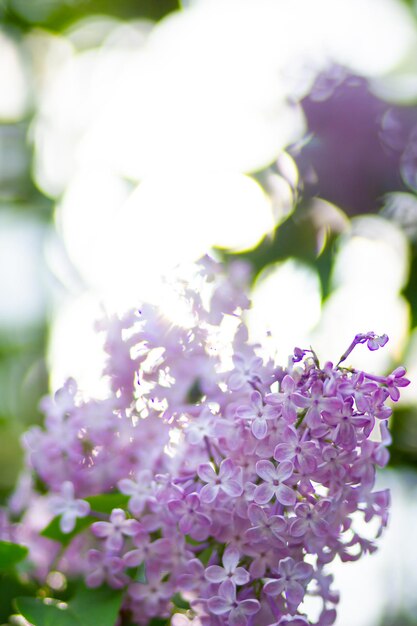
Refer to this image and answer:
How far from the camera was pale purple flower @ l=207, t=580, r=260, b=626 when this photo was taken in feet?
3.29

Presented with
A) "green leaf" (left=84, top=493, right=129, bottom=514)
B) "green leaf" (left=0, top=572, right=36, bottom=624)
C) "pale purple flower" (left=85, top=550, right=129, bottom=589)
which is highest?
"green leaf" (left=84, top=493, right=129, bottom=514)

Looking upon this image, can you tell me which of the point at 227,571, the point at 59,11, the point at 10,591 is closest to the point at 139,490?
the point at 227,571

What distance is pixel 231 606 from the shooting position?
1007 millimetres

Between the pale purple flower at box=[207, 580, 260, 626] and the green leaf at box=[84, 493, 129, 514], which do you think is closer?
the pale purple flower at box=[207, 580, 260, 626]

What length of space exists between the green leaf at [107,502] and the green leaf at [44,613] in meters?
0.14

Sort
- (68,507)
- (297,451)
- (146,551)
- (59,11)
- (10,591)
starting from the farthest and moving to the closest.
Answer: (59,11), (10,591), (68,507), (146,551), (297,451)

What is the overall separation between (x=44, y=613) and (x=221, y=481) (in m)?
0.33

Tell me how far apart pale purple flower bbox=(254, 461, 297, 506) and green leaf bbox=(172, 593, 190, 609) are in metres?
0.22

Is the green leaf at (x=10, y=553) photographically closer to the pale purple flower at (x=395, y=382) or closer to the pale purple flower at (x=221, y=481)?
the pale purple flower at (x=221, y=481)

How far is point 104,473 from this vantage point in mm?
1271

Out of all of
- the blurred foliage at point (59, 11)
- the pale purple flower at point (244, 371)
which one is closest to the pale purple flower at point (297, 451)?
the pale purple flower at point (244, 371)

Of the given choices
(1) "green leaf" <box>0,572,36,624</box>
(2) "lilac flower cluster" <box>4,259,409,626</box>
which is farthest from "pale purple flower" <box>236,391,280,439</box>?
(1) "green leaf" <box>0,572,36,624</box>

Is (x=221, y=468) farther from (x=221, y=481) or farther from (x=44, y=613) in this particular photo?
(x=44, y=613)

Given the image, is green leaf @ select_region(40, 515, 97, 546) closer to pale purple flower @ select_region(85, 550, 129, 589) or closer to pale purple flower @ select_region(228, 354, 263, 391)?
pale purple flower @ select_region(85, 550, 129, 589)
